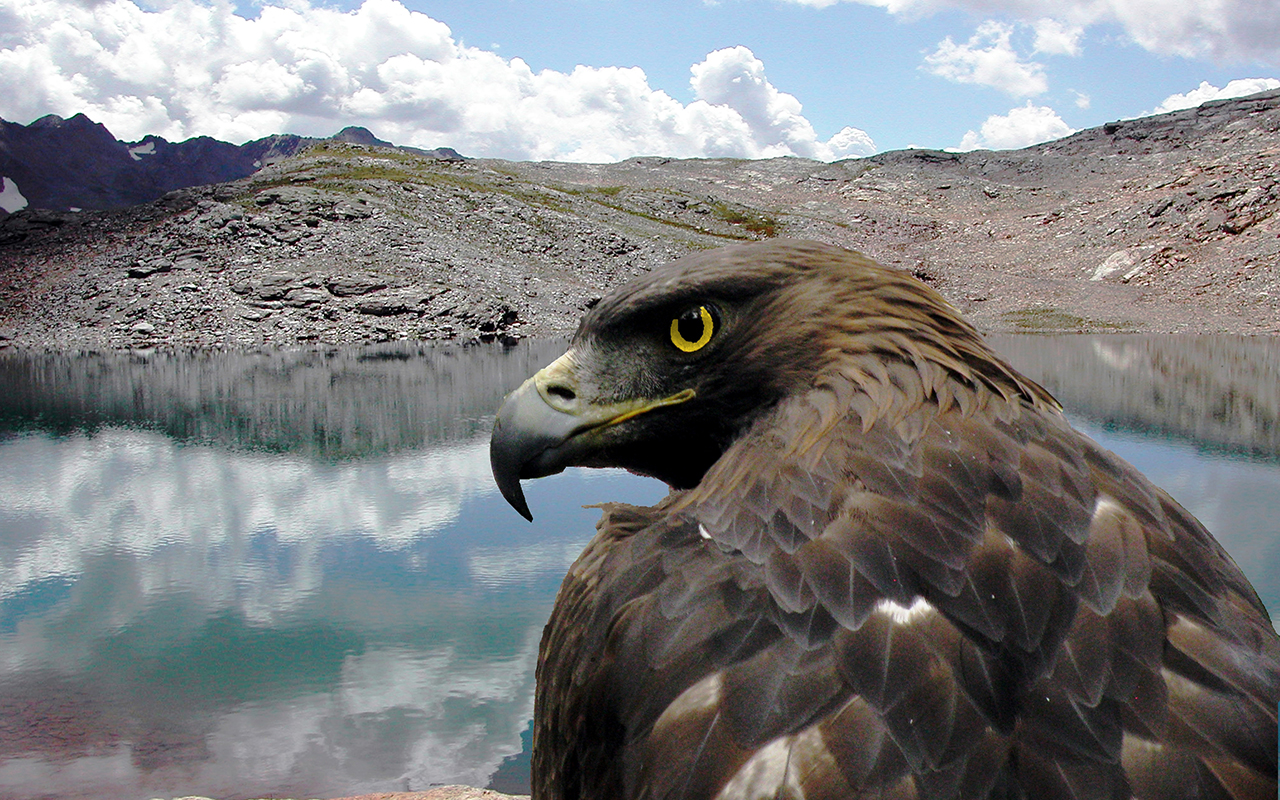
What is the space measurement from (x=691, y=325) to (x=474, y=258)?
4155cm

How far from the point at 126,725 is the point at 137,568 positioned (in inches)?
255

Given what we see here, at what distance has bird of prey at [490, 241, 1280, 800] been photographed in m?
1.12

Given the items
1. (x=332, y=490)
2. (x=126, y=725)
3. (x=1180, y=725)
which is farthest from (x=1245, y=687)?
(x=332, y=490)

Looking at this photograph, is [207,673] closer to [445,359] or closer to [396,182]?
[445,359]

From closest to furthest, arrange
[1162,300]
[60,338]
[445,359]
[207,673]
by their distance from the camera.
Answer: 1. [207,673]
2. [445,359]
3. [60,338]
4. [1162,300]

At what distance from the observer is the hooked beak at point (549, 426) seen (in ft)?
6.37

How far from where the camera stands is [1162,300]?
37281 mm

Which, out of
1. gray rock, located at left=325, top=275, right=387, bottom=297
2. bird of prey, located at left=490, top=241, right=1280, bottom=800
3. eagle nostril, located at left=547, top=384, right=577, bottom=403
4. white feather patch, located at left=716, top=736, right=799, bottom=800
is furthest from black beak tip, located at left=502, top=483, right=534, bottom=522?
gray rock, located at left=325, top=275, right=387, bottom=297

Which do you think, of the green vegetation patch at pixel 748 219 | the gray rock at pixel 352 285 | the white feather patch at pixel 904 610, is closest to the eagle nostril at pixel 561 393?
the white feather patch at pixel 904 610

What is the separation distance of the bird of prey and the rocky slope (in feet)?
109

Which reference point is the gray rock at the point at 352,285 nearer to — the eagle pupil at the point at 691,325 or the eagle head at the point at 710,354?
the eagle head at the point at 710,354

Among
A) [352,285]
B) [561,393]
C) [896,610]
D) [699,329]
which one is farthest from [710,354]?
[352,285]

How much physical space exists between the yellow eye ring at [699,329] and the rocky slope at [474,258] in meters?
33.1

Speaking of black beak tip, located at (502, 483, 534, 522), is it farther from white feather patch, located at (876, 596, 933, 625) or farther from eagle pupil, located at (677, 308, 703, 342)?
white feather patch, located at (876, 596, 933, 625)
